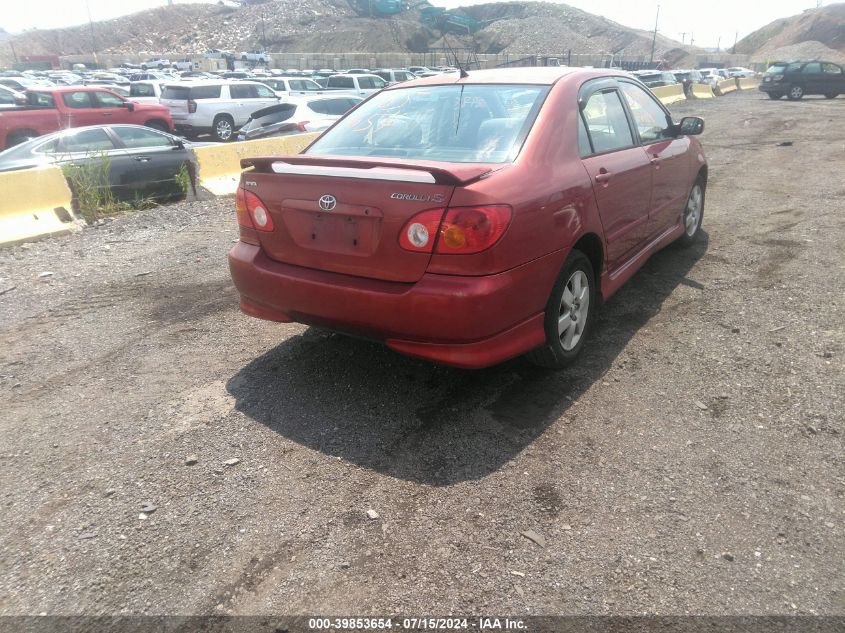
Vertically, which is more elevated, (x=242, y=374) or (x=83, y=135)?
(x=83, y=135)

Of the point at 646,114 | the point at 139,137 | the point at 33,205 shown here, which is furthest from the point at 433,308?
the point at 139,137

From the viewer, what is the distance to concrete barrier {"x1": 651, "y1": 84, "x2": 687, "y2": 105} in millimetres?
25544

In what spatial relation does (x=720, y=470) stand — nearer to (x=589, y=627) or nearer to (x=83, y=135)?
(x=589, y=627)

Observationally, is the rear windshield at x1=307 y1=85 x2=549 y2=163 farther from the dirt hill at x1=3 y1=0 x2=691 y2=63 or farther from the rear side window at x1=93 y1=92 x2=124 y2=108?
the dirt hill at x1=3 y1=0 x2=691 y2=63

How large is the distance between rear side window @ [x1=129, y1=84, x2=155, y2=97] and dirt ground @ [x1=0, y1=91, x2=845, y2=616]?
20061mm

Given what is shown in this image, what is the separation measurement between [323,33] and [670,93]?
73.8 metres

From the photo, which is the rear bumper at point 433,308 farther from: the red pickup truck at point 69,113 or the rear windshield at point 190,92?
the rear windshield at point 190,92

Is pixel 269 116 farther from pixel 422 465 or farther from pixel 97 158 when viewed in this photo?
pixel 422 465

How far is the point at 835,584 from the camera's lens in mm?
2277

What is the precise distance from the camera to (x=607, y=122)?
4.29m

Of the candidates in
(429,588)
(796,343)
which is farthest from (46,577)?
(796,343)

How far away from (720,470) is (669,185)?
2.89 m

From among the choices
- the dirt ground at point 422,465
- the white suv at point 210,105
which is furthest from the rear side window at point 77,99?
the dirt ground at point 422,465

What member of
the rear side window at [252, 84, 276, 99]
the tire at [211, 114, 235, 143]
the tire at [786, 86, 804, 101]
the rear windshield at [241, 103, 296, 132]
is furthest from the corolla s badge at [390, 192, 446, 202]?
the tire at [786, 86, 804, 101]
